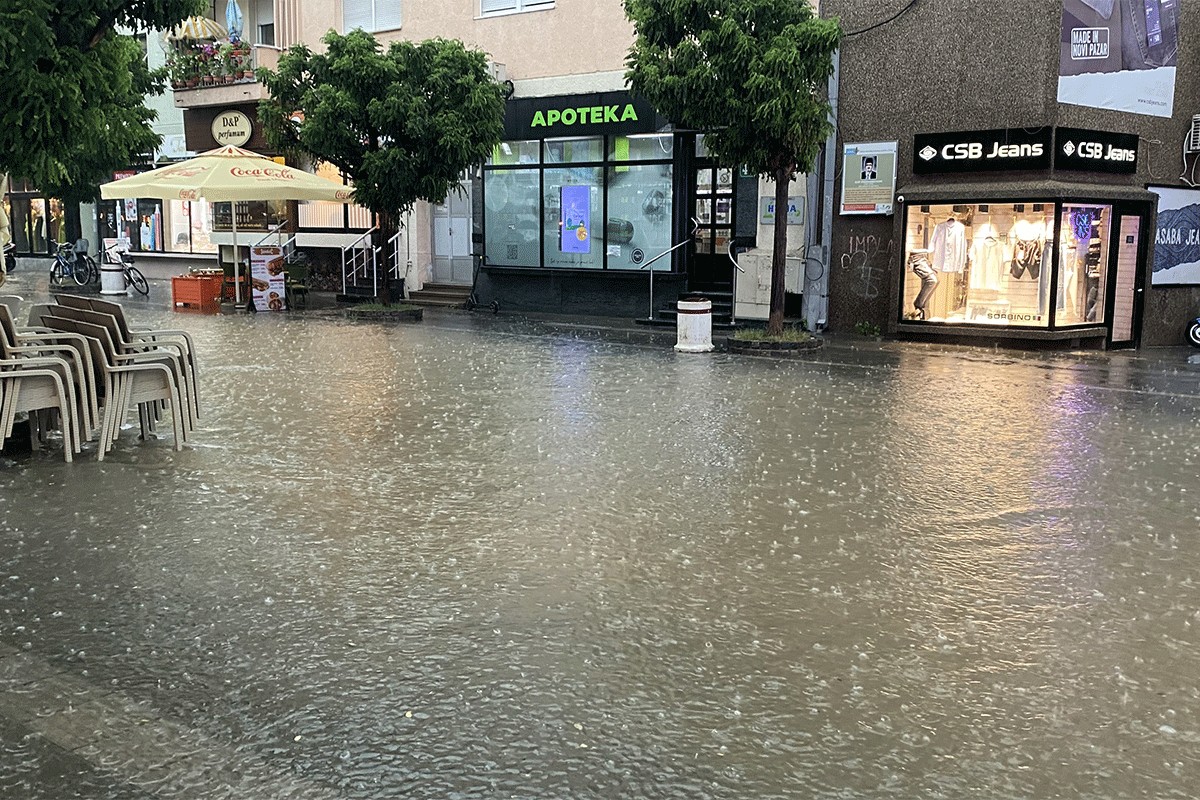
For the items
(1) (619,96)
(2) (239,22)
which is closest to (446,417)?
(1) (619,96)

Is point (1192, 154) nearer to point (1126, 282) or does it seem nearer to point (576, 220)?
point (1126, 282)

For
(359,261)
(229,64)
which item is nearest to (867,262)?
(359,261)

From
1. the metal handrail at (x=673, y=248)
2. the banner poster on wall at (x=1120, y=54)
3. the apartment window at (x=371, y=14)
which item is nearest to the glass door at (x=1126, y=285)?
the banner poster on wall at (x=1120, y=54)

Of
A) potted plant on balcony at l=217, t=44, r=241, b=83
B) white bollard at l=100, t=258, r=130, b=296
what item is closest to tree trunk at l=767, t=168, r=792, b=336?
white bollard at l=100, t=258, r=130, b=296

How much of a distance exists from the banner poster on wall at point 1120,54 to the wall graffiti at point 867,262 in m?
3.36

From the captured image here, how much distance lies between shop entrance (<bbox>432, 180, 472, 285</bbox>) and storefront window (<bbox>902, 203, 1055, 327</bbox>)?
1063 centimetres

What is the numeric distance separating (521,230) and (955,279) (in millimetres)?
9166

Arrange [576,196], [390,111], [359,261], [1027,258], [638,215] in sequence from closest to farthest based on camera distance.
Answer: [1027,258]
[390,111]
[638,215]
[576,196]
[359,261]

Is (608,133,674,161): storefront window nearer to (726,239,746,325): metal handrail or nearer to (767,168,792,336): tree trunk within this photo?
(726,239,746,325): metal handrail

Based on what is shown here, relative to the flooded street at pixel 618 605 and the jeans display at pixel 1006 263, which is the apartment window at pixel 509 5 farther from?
the flooded street at pixel 618 605

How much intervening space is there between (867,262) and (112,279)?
17837mm

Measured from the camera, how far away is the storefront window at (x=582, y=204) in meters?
20.8

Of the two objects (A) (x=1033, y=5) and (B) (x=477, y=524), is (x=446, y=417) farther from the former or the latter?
(A) (x=1033, y=5)

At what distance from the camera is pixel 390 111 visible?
61.2ft
